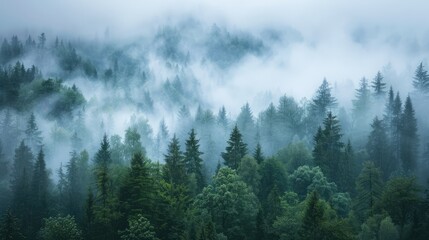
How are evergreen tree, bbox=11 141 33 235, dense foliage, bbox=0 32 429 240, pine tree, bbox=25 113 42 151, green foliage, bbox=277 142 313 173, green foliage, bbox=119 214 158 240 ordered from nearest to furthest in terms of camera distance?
green foliage, bbox=119 214 158 240 < dense foliage, bbox=0 32 429 240 < evergreen tree, bbox=11 141 33 235 < green foliage, bbox=277 142 313 173 < pine tree, bbox=25 113 42 151

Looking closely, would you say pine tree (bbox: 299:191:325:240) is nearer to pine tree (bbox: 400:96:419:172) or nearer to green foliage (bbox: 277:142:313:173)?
green foliage (bbox: 277:142:313:173)

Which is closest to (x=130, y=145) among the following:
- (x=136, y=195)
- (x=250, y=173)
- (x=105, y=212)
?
Result: (x=250, y=173)

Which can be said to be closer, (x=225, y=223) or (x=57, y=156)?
(x=225, y=223)

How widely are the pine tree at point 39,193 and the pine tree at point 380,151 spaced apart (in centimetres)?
6978

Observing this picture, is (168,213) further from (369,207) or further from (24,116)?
(24,116)

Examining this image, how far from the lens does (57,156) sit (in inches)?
6137

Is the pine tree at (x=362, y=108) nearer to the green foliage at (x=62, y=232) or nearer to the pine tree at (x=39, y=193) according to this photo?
the pine tree at (x=39, y=193)

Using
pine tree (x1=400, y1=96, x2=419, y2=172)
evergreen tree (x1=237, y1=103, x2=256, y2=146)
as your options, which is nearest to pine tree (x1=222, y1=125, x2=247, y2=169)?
pine tree (x1=400, y1=96, x2=419, y2=172)

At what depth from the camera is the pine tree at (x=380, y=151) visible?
118000mm

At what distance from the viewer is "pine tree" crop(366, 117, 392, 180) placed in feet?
387

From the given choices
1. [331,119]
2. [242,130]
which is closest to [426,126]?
[331,119]

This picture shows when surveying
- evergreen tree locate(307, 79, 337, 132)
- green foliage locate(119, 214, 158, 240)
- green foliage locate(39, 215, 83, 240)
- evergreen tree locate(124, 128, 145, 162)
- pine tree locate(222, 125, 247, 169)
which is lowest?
green foliage locate(119, 214, 158, 240)

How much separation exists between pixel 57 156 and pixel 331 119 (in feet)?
258

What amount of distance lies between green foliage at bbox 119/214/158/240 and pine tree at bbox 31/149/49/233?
4110 centimetres
